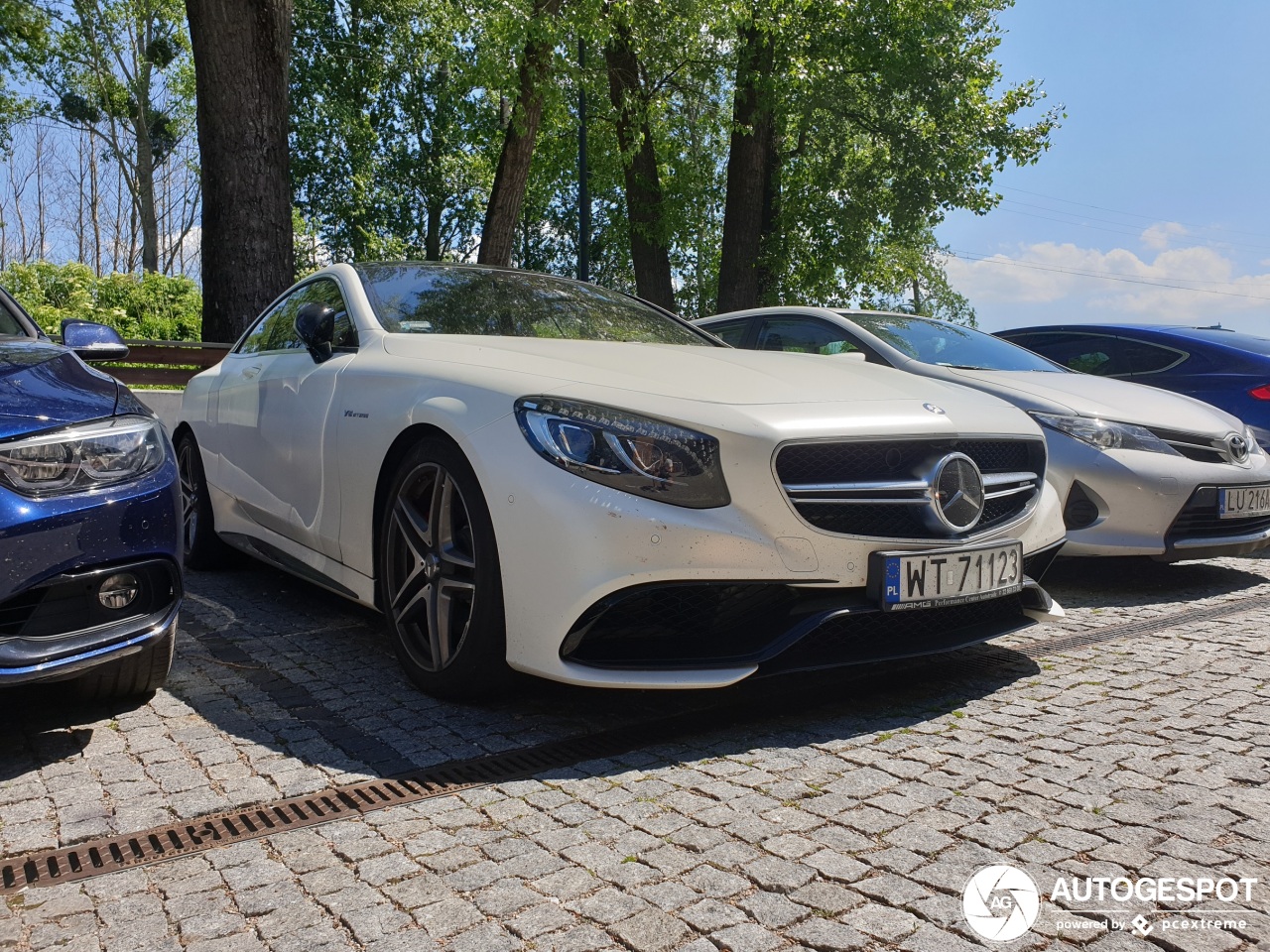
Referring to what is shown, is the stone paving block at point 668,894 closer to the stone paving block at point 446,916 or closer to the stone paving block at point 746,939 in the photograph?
the stone paving block at point 746,939

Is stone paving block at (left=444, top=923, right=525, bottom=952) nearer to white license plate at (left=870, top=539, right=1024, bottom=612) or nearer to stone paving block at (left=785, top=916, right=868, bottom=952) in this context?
stone paving block at (left=785, top=916, right=868, bottom=952)

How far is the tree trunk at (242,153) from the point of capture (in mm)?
9438

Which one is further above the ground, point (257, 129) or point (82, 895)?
point (257, 129)

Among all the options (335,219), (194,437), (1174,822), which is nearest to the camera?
(1174,822)

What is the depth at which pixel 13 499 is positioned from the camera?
9.04 ft

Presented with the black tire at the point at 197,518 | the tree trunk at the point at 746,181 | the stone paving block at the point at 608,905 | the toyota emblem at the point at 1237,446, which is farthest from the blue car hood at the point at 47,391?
the tree trunk at the point at 746,181

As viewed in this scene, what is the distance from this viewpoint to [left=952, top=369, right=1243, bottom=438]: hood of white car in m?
5.45

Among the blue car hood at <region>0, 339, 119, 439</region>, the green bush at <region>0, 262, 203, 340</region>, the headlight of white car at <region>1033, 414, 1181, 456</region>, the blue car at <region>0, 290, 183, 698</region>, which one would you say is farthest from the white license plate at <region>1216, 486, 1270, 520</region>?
the green bush at <region>0, 262, 203, 340</region>

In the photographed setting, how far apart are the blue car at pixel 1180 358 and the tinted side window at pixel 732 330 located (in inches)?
92.8

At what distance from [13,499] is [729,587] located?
1831 mm

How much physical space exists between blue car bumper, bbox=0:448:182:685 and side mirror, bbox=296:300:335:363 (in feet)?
3.64

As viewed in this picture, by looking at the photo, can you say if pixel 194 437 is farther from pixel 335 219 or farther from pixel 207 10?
pixel 335 219

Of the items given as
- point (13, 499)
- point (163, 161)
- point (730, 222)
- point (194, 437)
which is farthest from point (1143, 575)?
point (163, 161)

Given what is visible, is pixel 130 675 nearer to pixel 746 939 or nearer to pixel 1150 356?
pixel 746 939
